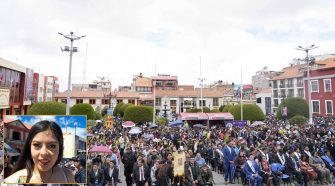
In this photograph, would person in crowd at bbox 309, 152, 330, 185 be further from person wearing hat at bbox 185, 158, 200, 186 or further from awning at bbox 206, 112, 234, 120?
awning at bbox 206, 112, 234, 120

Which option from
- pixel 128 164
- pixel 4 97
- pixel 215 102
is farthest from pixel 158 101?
pixel 128 164

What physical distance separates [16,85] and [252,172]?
47.4m

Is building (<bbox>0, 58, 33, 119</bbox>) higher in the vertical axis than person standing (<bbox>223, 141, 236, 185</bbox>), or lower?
higher

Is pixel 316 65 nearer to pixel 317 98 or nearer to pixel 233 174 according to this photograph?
pixel 317 98

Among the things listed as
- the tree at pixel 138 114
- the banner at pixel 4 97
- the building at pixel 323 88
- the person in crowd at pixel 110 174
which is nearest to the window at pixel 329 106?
the building at pixel 323 88

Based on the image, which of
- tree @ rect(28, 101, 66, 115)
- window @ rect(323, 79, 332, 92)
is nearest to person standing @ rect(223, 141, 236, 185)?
tree @ rect(28, 101, 66, 115)

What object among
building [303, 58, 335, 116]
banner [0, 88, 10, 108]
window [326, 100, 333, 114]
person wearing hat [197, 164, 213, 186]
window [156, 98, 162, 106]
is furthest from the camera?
window [156, 98, 162, 106]

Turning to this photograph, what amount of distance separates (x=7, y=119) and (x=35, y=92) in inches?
2690

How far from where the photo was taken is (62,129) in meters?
5.15

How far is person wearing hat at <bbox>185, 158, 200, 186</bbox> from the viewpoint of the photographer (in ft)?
32.1

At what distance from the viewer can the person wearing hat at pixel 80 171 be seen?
17.7ft

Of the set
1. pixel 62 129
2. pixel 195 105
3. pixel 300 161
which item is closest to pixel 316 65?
pixel 195 105

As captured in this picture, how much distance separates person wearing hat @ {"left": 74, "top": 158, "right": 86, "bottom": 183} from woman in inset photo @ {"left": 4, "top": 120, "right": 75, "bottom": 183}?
1.37 ft

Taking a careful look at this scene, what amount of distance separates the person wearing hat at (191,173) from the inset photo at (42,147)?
5.39 m
